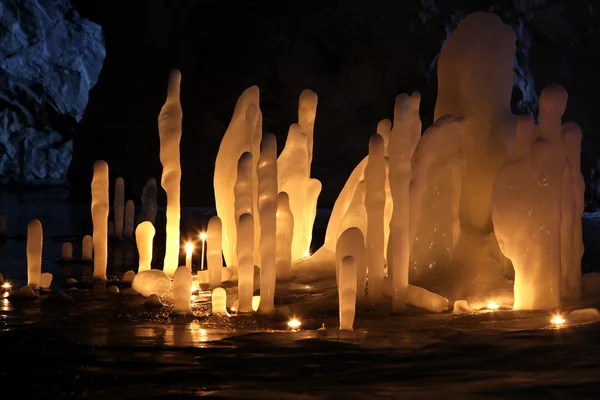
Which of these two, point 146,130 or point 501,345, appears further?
point 146,130

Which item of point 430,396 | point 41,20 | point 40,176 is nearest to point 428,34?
point 430,396

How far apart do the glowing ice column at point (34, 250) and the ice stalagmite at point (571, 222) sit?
215 inches

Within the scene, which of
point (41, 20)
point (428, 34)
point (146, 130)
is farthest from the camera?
point (41, 20)

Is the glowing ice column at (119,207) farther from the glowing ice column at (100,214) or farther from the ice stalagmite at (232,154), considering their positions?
the ice stalagmite at (232,154)

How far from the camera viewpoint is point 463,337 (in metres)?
5.94

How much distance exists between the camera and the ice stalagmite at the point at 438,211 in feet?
27.0

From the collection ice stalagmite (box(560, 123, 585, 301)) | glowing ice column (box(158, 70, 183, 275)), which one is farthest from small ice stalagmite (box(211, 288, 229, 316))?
ice stalagmite (box(560, 123, 585, 301))

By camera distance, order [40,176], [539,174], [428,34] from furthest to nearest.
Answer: [40,176]
[428,34]
[539,174]

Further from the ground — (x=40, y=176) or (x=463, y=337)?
(x=40, y=176)

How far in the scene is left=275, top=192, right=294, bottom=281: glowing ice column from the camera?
30.3ft

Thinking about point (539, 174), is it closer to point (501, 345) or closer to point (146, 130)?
point (501, 345)

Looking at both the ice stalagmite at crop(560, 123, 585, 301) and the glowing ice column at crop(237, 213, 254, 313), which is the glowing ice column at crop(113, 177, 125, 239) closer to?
the glowing ice column at crop(237, 213, 254, 313)

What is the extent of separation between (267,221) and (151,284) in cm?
174

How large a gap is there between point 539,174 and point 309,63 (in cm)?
1706
